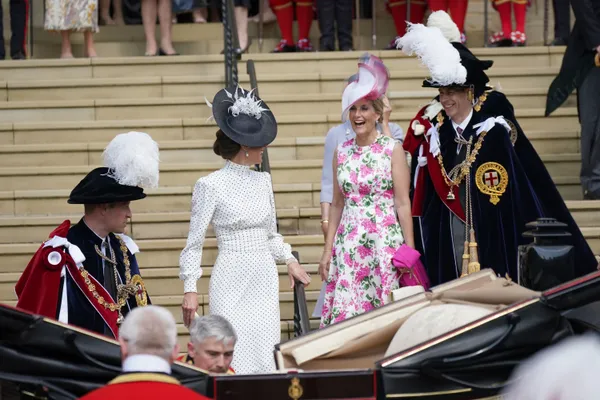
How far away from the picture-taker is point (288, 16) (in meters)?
13.5

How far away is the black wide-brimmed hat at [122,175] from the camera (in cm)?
661

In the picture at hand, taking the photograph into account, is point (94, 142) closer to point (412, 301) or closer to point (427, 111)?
point (427, 111)

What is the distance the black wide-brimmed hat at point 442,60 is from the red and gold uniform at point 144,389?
428cm

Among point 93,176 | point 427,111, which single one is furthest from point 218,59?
point 93,176

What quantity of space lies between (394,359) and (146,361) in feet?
3.18

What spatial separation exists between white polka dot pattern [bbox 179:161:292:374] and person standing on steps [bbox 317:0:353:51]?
241 inches

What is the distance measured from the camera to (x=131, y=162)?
6797 mm

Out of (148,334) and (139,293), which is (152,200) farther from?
(148,334)

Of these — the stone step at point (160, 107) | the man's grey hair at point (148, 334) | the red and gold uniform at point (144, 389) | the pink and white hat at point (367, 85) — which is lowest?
the red and gold uniform at point (144, 389)

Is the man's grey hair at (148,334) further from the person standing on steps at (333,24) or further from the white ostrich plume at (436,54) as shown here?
the person standing on steps at (333,24)

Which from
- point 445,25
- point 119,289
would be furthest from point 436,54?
point 119,289

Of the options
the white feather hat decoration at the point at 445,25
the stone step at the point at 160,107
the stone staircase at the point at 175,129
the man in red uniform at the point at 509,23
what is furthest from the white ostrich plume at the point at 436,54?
the man in red uniform at the point at 509,23

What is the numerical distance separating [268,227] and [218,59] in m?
5.46

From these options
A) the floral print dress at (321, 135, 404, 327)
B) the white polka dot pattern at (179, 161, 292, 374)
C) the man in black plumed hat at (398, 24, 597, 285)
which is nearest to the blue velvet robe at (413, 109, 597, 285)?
the man in black plumed hat at (398, 24, 597, 285)
